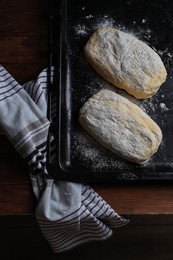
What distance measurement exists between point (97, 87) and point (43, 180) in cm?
23

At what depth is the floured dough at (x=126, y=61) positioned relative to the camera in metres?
0.89

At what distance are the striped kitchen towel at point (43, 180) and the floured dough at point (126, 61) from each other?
5.0 inches

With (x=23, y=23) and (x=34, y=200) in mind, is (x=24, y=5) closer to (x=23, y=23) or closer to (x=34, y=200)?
(x=23, y=23)

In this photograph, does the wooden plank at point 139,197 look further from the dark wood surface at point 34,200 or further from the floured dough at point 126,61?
the floured dough at point 126,61

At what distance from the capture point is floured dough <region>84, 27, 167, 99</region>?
35.0 inches

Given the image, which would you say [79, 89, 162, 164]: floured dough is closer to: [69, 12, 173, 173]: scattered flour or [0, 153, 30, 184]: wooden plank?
[69, 12, 173, 173]: scattered flour

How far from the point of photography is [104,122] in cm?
86

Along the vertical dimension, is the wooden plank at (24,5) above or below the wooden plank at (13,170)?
above

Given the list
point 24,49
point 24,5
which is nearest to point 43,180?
point 24,49

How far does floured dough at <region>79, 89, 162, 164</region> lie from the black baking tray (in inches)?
0.9

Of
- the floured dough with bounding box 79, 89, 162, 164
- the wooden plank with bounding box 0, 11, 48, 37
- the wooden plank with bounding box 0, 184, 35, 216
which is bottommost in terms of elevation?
the wooden plank with bounding box 0, 184, 35, 216

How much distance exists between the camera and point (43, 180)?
0.83 metres

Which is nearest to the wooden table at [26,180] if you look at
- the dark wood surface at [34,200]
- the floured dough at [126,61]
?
the dark wood surface at [34,200]

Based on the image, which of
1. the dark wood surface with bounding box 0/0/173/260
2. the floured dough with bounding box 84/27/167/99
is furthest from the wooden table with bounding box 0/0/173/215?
the floured dough with bounding box 84/27/167/99
